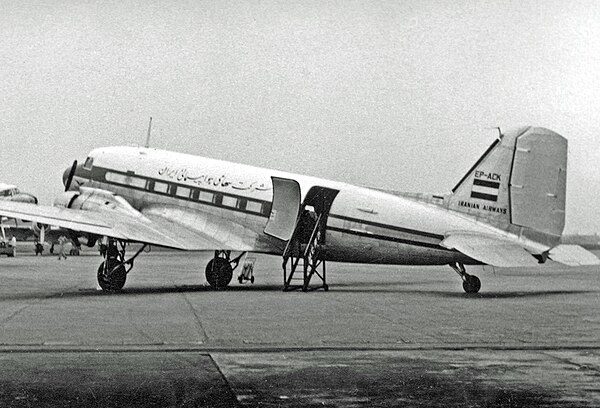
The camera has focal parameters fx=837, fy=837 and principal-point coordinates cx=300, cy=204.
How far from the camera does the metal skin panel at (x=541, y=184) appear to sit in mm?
20203

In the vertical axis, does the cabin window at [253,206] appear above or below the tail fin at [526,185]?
below

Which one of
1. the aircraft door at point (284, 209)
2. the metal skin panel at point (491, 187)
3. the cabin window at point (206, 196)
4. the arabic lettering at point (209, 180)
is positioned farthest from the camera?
the cabin window at point (206, 196)

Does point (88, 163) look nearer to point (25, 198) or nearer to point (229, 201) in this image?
point (229, 201)

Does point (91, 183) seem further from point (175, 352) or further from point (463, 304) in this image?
point (175, 352)

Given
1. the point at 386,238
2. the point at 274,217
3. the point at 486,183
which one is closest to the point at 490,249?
the point at 486,183

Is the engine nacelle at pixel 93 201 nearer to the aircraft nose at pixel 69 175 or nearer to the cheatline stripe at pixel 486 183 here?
the aircraft nose at pixel 69 175

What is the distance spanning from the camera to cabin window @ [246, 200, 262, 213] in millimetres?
23266

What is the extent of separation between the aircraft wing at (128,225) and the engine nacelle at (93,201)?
0.84 ft

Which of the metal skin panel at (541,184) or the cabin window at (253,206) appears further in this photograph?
the cabin window at (253,206)

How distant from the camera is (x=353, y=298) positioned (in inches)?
770

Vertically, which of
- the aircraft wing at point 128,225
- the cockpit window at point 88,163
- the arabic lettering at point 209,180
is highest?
the arabic lettering at point 209,180

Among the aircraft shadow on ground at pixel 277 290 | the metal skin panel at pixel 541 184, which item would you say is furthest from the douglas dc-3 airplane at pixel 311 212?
the aircraft shadow on ground at pixel 277 290

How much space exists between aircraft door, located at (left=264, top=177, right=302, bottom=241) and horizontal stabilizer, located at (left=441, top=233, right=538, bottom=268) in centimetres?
433

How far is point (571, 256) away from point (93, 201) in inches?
510
